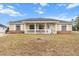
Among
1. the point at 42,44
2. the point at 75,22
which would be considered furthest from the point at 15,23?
the point at 75,22

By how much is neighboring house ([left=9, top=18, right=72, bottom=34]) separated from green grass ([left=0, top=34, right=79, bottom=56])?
15cm

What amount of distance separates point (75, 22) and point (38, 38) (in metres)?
0.87

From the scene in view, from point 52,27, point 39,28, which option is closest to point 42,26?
point 39,28

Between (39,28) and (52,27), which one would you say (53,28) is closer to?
(52,27)

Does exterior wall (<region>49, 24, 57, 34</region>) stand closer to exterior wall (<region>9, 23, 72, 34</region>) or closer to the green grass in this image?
exterior wall (<region>9, 23, 72, 34</region>)

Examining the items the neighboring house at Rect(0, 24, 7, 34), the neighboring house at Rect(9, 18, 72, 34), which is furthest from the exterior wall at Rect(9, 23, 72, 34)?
the neighboring house at Rect(0, 24, 7, 34)

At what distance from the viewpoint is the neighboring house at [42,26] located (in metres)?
6.93

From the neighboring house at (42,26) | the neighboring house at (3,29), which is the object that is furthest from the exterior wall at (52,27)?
the neighboring house at (3,29)

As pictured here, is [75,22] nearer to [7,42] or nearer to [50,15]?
[50,15]

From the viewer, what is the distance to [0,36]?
22.8ft

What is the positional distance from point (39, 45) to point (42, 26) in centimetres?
59

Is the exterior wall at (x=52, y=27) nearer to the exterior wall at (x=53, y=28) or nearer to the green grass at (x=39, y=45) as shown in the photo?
the exterior wall at (x=53, y=28)

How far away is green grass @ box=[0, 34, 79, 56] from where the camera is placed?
677cm

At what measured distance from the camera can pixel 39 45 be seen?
Result: 22.5ft
